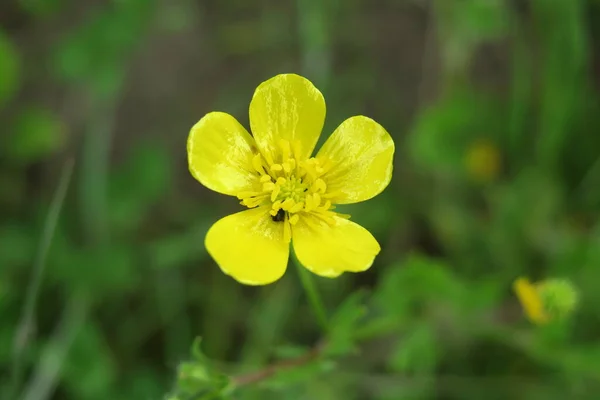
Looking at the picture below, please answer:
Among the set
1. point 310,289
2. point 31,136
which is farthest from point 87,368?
point 310,289

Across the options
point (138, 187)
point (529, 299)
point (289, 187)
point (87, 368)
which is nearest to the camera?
point (289, 187)

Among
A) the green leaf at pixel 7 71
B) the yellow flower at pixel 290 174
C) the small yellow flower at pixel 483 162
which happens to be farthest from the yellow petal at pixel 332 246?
the green leaf at pixel 7 71

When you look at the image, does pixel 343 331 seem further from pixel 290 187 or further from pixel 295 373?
pixel 290 187

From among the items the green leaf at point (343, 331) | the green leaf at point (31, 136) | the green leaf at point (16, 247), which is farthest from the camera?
the green leaf at point (31, 136)

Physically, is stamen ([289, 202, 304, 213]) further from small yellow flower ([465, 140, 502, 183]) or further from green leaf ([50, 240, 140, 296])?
small yellow flower ([465, 140, 502, 183])

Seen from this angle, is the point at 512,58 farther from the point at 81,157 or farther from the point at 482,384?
the point at 81,157

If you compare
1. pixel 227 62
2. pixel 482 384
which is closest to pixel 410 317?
pixel 482 384

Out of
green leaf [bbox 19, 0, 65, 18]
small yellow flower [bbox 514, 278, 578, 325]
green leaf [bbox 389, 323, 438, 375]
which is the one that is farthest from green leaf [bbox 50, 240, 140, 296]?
small yellow flower [bbox 514, 278, 578, 325]

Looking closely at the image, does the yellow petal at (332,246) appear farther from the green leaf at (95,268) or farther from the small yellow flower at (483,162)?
the small yellow flower at (483,162)
